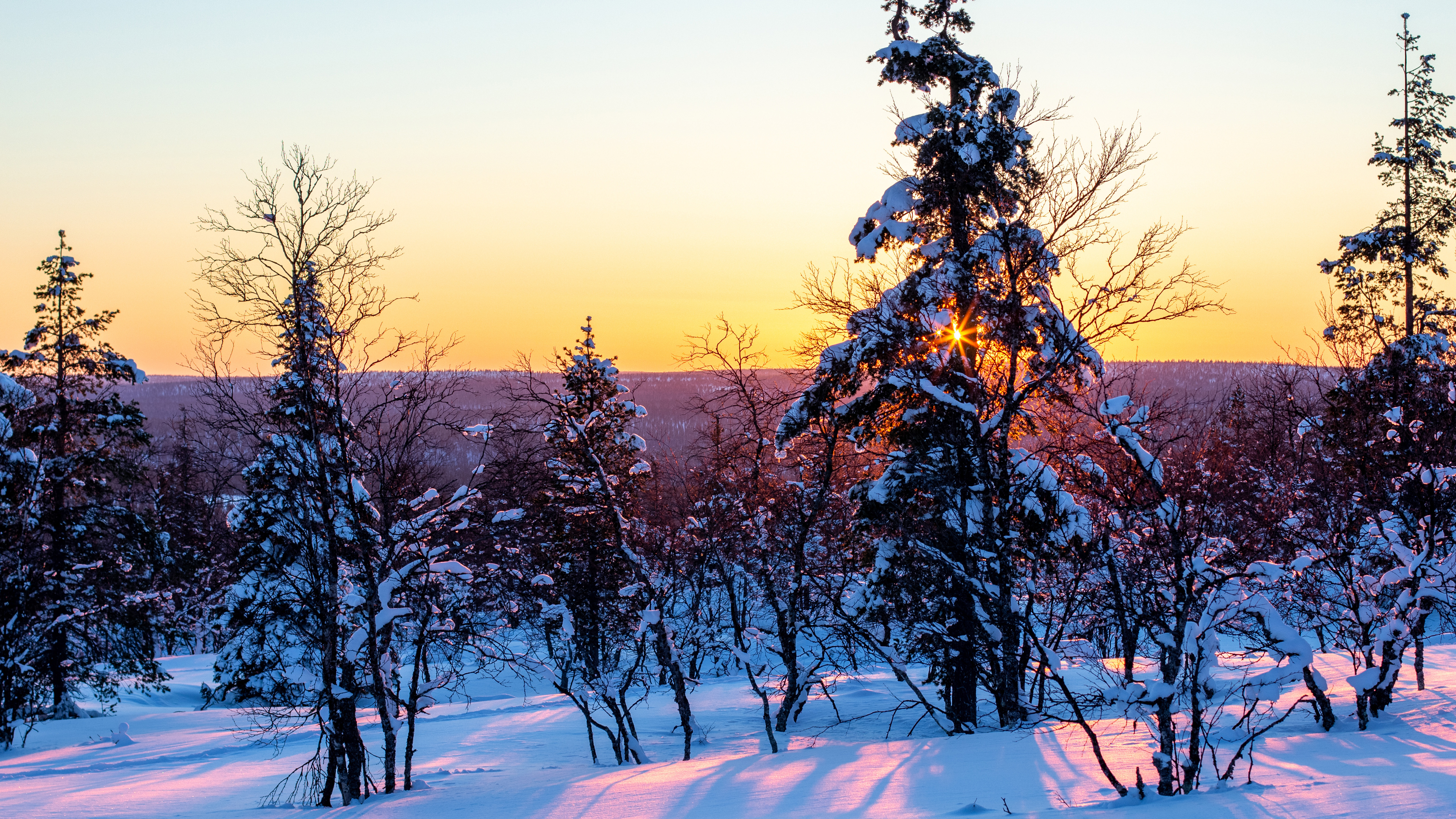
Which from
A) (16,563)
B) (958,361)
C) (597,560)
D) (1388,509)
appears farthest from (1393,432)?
(16,563)

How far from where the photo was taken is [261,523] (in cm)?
1620

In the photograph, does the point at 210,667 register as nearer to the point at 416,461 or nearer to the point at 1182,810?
the point at 416,461

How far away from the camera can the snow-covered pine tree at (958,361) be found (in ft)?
50.6

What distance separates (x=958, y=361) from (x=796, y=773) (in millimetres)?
7152

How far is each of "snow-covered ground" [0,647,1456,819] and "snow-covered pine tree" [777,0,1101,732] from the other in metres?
2.84

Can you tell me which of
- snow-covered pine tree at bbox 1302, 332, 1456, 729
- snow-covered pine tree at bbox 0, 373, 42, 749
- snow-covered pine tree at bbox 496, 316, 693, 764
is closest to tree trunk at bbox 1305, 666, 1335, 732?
snow-covered pine tree at bbox 1302, 332, 1456, 729

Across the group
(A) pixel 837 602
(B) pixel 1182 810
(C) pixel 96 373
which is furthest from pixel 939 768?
(C) pixel 96 373

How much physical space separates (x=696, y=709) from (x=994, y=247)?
56.7ft

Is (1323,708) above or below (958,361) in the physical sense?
below

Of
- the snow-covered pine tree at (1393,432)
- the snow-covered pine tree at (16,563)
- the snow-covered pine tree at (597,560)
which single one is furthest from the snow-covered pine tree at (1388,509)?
the snow-covered pine tree at (16,563)

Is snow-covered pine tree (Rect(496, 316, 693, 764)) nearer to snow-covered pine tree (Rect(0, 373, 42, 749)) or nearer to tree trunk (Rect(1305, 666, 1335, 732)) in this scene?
tree trunk (Rect(1305, 666, 1335, 732))

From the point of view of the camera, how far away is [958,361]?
1569cm

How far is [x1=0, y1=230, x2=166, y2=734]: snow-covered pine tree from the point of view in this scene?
23.9 meters

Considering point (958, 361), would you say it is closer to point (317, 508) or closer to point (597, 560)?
point (317, 508)
